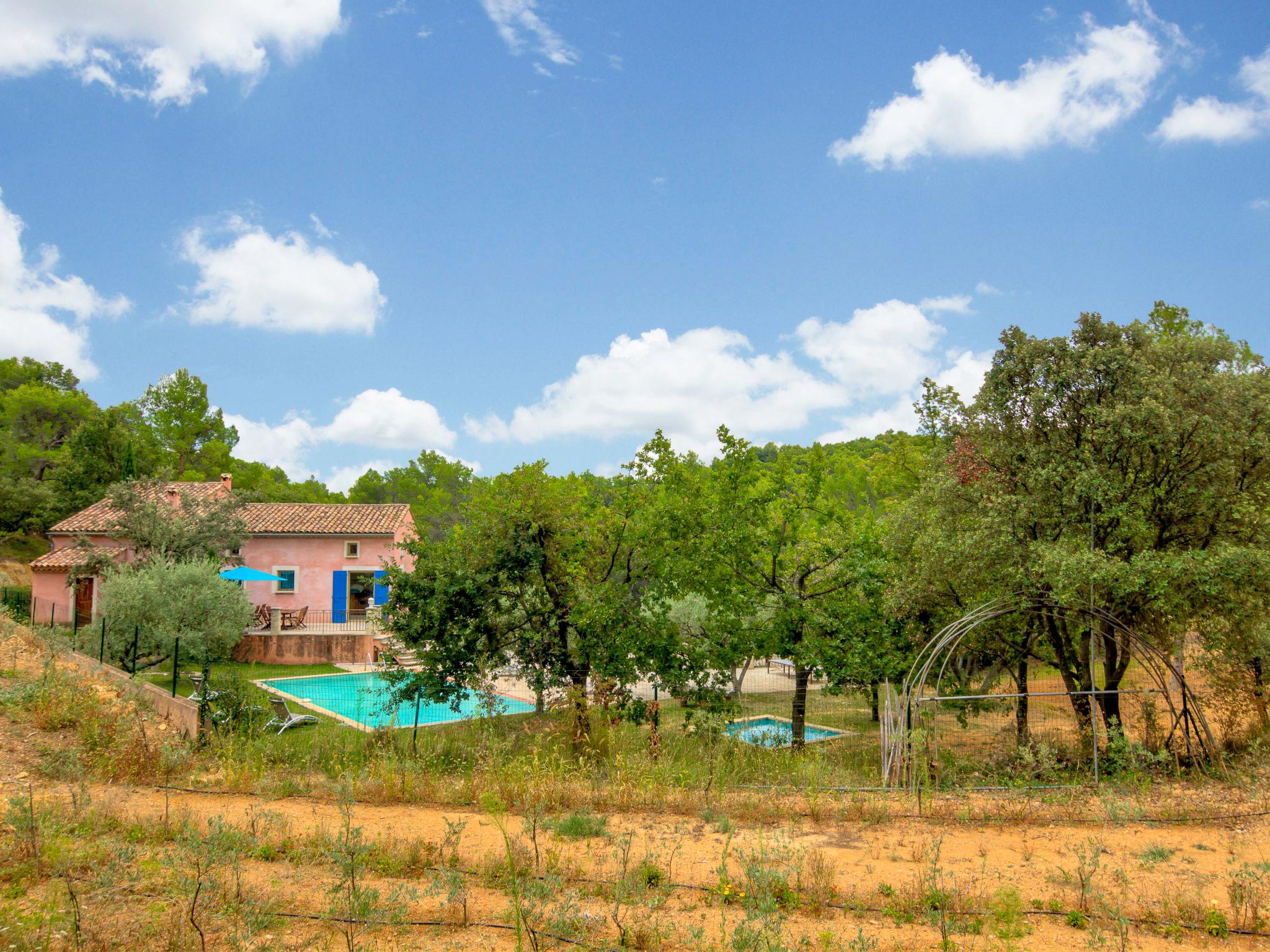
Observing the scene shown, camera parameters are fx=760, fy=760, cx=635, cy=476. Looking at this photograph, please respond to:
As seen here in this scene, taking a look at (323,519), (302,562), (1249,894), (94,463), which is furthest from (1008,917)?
(94,463)

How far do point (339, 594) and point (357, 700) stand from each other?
1313 centimetres

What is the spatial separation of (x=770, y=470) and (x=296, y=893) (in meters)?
11.5

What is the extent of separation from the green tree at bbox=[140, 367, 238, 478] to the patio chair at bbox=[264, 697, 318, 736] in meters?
38.3

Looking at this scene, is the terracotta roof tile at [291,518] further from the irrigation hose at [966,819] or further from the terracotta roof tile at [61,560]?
the irrigation hose at [966,819]

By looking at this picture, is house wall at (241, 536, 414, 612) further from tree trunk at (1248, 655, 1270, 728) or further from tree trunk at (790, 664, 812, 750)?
tree trunk at (1248, 655, 1270, 728)

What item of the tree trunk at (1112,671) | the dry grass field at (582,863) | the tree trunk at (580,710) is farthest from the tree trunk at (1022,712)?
the tree trunk at (580,710)

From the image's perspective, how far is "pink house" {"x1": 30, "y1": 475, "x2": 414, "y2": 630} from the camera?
28062 mm

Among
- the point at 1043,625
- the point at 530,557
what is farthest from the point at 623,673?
the point at 1043,625

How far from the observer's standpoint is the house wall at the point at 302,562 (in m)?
29.4

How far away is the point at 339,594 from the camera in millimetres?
29719

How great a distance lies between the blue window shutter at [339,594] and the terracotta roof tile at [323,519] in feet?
5.38

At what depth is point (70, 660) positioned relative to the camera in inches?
566

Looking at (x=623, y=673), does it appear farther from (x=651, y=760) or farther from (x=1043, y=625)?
(x=1043, y=625)

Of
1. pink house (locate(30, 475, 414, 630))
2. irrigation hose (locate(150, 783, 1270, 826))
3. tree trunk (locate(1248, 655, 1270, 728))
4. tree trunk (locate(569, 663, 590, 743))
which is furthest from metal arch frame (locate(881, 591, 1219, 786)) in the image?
pink house (locate(30, 475, 414, 630))
